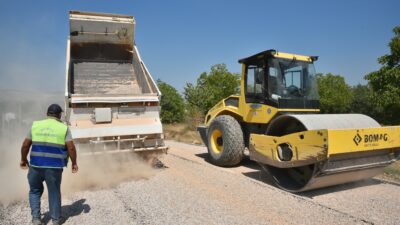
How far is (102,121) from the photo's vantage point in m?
6.78

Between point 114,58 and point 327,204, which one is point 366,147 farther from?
point 114,58

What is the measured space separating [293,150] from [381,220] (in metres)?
1.66

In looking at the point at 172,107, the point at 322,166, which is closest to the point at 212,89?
the point at 172,107

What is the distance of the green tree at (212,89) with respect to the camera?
32375 millimetres

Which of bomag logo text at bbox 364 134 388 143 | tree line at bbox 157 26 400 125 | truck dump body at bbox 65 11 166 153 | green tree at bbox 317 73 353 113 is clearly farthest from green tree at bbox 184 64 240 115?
bomag logo text at bbox 364 134 388 143

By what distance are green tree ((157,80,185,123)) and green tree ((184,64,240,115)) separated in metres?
1.28

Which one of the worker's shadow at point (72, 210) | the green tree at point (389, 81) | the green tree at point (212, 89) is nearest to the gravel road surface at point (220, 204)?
the worker's shadow at point (72, 210)

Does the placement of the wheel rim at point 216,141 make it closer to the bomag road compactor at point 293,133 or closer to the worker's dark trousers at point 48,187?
the bomag road compactor at point 293,133

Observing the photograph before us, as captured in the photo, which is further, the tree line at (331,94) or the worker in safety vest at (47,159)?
the tree line at (331,94)

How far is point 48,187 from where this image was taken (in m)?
4.36

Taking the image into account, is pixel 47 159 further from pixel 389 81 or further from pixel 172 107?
pixel 172 107

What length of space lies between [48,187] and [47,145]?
1.77 feet

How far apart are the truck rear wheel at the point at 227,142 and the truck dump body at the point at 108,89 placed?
1.52 m

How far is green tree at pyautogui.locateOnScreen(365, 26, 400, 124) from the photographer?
52.5 feet
